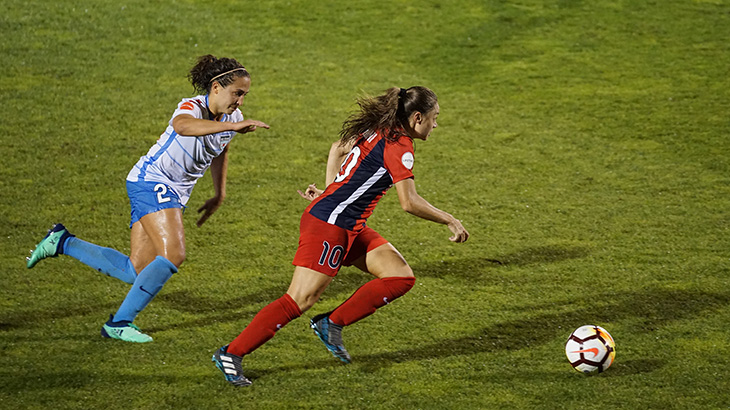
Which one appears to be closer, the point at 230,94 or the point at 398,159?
the point at 398,159

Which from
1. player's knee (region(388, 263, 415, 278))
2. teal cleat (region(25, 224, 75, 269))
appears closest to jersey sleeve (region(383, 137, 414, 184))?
player's knee (region(388, 263, 415, 278))

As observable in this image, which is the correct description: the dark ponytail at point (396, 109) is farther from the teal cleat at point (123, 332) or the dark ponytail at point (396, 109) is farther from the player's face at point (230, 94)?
the teal cleat at point (123, 332)

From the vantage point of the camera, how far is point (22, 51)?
11.2 meters

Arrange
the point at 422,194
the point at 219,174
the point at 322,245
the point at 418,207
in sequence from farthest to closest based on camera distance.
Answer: the point at 422,194, the point at 219,174, the point at 322,245, the point at 418,207

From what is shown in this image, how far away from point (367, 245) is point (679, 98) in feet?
22.8

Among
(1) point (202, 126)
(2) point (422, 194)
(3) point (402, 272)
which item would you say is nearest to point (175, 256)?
(1) point (202, 126)

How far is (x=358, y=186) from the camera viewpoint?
4633mm

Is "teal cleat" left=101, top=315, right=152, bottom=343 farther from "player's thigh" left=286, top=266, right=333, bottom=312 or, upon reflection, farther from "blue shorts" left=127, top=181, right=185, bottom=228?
"player's thigh" left=286, top=266, right=333, bottom=312

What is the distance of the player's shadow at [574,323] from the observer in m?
5.03

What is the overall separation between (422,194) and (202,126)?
11.8 feet

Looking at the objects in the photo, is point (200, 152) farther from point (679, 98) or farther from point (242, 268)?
point (679, 98)

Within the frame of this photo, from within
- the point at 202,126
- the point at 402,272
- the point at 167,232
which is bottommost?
the point at 402,272

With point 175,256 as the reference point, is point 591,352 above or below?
below

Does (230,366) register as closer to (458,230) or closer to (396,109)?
(458,230)
